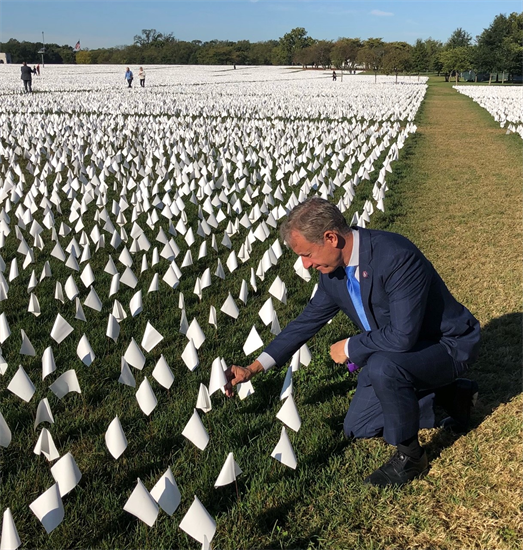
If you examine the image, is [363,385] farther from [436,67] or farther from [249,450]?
[436,67]

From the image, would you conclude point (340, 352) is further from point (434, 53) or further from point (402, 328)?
point (434, 53)

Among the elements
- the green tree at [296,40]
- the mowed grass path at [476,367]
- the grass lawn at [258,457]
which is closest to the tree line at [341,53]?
the green tree at [296,40]

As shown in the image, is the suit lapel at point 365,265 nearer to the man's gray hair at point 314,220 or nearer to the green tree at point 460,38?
the man's gray hair at point 314,220

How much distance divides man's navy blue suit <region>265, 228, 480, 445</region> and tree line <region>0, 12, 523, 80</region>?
58.9 metres

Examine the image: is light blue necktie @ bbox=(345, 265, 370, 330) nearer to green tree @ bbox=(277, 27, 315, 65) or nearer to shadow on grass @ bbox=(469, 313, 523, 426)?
shadow on grass @ bbox=(469, 313, 523, 426)

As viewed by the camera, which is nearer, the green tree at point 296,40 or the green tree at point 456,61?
the green tree at point 456,61

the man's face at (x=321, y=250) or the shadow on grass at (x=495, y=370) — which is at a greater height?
the man's face at (x=321, y=250)

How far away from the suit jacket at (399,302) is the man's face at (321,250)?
125mm

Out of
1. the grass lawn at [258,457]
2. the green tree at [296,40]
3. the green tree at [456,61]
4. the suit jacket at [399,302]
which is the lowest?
the grass lawn at [258,457]

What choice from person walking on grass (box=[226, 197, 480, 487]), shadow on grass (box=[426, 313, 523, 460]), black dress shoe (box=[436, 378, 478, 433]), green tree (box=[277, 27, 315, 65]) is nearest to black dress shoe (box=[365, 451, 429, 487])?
person walking on grass (box=[226, 197, 480, 487])

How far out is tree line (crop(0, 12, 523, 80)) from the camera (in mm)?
71312

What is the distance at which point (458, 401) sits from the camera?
3271mm

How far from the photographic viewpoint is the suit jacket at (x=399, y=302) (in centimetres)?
261

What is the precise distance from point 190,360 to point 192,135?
12.3m
